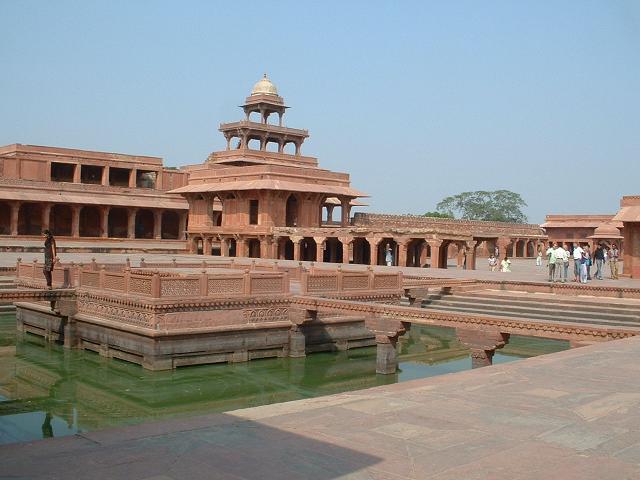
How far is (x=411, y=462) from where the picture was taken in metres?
4.35

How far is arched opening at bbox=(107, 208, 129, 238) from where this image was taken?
46.5 m

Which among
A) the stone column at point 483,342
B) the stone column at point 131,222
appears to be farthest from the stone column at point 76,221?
the stone column at point 483,342

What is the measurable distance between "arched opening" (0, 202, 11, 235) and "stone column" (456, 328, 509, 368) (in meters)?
35.2

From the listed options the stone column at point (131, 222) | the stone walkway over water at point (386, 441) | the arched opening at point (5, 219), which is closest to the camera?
the stone walkway over water at point (386, 441)

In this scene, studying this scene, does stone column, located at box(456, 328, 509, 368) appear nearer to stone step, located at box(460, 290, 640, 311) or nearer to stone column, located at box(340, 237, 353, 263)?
stone step, located at box(460, 290, 640, 311)

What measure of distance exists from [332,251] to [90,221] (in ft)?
52.3

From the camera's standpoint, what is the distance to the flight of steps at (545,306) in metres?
17.1

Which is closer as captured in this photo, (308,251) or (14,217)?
(14,217)

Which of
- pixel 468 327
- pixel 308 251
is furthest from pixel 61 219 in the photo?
pixel 468 327

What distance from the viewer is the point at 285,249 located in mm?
40656

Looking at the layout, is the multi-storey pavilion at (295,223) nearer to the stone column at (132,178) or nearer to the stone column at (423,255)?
the stone column at (423,255)

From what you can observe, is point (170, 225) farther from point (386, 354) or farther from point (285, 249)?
point (386, 354)

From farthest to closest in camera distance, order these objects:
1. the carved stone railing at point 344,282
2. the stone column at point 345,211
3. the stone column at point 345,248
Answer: the stone column at point 345,211
the stone column at point 345,248
the carved stone railing at point 344,282

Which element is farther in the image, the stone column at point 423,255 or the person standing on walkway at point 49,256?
the stone column at point 423,255
